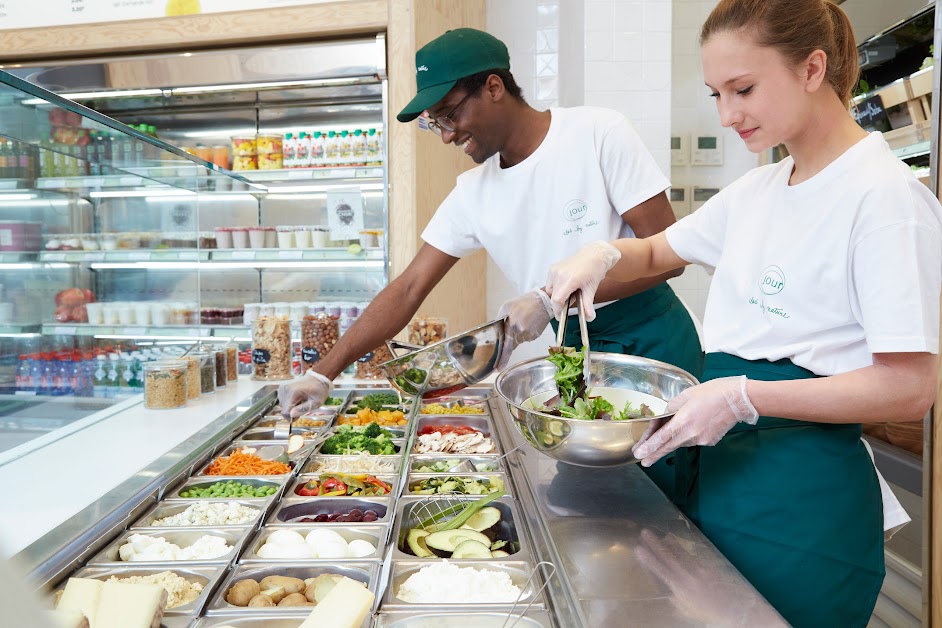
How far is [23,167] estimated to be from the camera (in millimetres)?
1915

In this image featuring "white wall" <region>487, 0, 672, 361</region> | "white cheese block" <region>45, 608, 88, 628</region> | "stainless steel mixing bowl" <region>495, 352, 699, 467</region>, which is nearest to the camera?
"white cheese block" <region>45, 608, 88, 628</region>

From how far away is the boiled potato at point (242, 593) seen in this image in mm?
1244

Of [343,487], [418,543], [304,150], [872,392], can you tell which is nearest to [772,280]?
[872,392]

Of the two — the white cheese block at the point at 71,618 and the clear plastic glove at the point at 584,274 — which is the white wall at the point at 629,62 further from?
the white cheese block at the point at 71,618

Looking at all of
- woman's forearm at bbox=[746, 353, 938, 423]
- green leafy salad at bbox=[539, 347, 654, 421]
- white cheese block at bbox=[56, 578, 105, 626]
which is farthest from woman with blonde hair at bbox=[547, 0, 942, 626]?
white cheese block at bbox=[56, 578, 105, 626]

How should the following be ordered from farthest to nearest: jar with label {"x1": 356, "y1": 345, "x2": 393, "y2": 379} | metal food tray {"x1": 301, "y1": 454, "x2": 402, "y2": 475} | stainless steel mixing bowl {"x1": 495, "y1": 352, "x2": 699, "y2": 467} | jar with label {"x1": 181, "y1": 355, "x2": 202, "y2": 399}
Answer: jar with label {"x1": 356, "y1": 345, "x2": 393, "y2": 379} < jar with label {"x1": 181, "y1": 355, "x2": 202, "y2": 399} < metal food tray {"x1": 301, "y1": 454, "x2": 402, "y2": 475} < stainless steel mixing bowl {"x1": 495, "y1": 352, "x2": 699, "y2": 467}

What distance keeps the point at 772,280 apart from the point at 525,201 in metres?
1.08

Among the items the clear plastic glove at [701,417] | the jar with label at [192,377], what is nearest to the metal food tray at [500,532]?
the clear plastic glove at [701,417]

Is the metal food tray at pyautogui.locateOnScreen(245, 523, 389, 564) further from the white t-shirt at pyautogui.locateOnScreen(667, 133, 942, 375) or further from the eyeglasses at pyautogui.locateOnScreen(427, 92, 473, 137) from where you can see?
the eyeglasses at pyautogui.locateOnScreen(427, 92, 473, 137)

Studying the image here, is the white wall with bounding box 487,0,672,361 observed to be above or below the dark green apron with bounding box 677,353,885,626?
above

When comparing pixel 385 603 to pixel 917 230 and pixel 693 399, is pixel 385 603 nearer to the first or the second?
pixel 693 399

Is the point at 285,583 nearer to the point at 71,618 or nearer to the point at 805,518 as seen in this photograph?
the point at 71,618

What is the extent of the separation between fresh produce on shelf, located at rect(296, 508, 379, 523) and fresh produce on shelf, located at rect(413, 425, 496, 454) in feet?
1.45

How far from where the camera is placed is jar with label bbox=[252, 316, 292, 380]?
306cm
